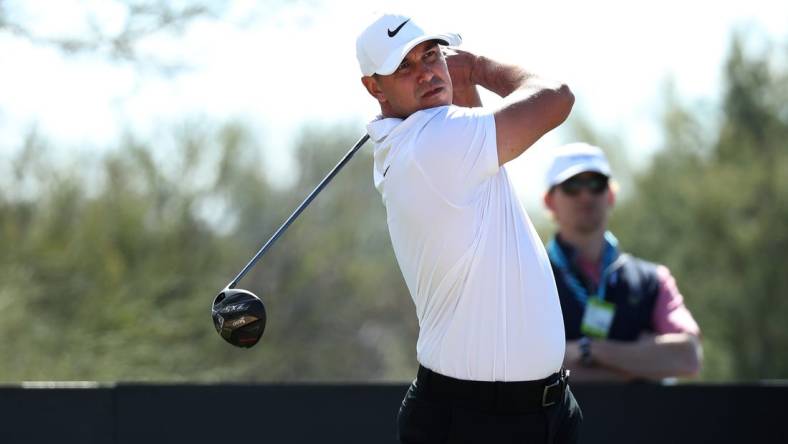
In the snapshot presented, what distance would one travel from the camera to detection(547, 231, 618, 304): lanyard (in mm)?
4141

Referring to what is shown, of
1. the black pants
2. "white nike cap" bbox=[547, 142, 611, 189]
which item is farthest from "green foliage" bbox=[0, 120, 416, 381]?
the black pants

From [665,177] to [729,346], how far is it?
220 centimetres

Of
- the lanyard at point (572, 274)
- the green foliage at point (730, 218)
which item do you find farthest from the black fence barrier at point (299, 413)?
the green foliage at point (730, 218)

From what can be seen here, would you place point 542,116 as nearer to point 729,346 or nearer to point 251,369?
point 251,369

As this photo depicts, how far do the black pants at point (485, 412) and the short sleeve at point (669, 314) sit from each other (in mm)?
1479

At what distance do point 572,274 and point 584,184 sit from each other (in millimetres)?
360

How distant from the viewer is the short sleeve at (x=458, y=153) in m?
2.63

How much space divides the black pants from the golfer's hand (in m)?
0.77

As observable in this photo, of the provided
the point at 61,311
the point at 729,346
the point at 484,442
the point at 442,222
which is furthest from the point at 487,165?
the point at 729,346

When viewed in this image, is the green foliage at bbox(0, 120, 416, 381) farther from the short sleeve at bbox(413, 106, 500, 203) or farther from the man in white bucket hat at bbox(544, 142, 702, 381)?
the short sleeve at bbox(413, 106, 500, 203)

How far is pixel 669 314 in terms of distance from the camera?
13.7ft

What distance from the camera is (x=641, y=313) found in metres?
4.19

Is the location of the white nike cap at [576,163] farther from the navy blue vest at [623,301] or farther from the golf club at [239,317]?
the golf club at [239,317]

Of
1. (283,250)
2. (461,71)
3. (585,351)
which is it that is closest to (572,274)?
(585,351)
